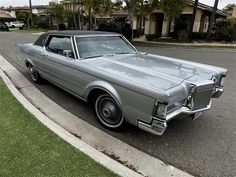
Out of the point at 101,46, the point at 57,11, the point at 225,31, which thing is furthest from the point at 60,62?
the point at 57,11

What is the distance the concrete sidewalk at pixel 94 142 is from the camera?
2.84 meters

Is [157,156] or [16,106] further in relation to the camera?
[16,106]

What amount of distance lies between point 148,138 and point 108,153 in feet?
2.51

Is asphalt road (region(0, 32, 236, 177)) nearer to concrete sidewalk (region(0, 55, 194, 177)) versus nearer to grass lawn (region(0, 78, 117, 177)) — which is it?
concrete sidewalk (region(0, 55, 194, 177))

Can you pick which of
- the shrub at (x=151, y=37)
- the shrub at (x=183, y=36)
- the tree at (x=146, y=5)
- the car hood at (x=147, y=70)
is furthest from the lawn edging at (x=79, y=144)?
the shrub at (x=151, y=37)

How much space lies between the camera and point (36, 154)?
9.76 feet

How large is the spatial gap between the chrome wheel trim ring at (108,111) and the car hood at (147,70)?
0.49 meters

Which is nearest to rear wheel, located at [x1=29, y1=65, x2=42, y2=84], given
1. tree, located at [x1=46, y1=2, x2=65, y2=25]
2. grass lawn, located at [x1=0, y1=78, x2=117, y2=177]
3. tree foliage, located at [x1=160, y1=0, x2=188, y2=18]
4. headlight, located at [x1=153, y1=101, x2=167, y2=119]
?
grass lawn, located at [x1=0, y1=78, x2=117, y2=177]

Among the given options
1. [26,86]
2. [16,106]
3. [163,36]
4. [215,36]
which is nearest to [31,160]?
[16,106]

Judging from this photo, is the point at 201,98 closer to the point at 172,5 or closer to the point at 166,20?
the point at 172,5

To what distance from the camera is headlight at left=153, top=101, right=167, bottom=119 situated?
9.45 feet

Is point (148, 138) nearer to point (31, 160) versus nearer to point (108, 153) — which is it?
point (108, 153)

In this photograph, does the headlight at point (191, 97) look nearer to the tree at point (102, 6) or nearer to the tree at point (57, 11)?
the tree at point (102, 6)

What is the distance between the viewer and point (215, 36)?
21.3 m
